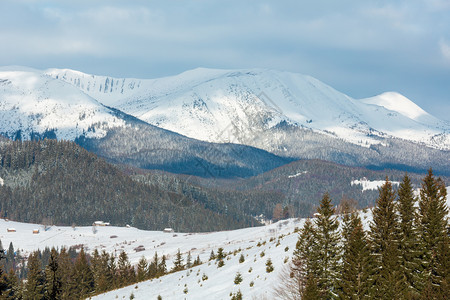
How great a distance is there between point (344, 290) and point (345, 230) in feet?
18.7

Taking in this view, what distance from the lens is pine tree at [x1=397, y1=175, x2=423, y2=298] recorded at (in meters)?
32.5

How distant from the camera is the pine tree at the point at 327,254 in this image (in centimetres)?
2983

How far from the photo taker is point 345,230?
32875mm

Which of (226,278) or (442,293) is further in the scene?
(226,278)

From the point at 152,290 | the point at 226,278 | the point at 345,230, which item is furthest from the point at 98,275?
the point at 345,230

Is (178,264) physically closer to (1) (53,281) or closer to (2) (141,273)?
(2) (141,273)

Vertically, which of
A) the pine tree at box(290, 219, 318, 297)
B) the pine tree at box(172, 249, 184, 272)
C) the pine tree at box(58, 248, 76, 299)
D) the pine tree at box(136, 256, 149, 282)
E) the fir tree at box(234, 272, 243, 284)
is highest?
the pine tree at box(290, 219, 318, 297)

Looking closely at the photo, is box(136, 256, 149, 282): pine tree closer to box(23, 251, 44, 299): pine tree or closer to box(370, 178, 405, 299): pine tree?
box(23, 251, 44, 299): pine tree

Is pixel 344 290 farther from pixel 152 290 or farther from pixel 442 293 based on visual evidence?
pixel 152 290

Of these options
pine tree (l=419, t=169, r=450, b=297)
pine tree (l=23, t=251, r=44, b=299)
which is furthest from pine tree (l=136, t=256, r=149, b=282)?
pine tree (l=419, t=169, r=450, b=297)

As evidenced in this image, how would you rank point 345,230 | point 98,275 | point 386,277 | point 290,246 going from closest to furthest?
point 386,277 → point 345,230 → point 290,246 → point 98,275

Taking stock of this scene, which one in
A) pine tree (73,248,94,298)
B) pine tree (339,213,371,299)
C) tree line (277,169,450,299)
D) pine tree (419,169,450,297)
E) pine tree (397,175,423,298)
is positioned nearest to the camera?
pine tree (339,213,371,299)

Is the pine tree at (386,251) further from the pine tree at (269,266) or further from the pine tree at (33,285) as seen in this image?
the pine tree at (33,285)

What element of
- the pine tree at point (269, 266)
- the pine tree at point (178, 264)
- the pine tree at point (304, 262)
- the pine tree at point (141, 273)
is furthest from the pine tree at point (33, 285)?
the pine tree at point (304, 262)
